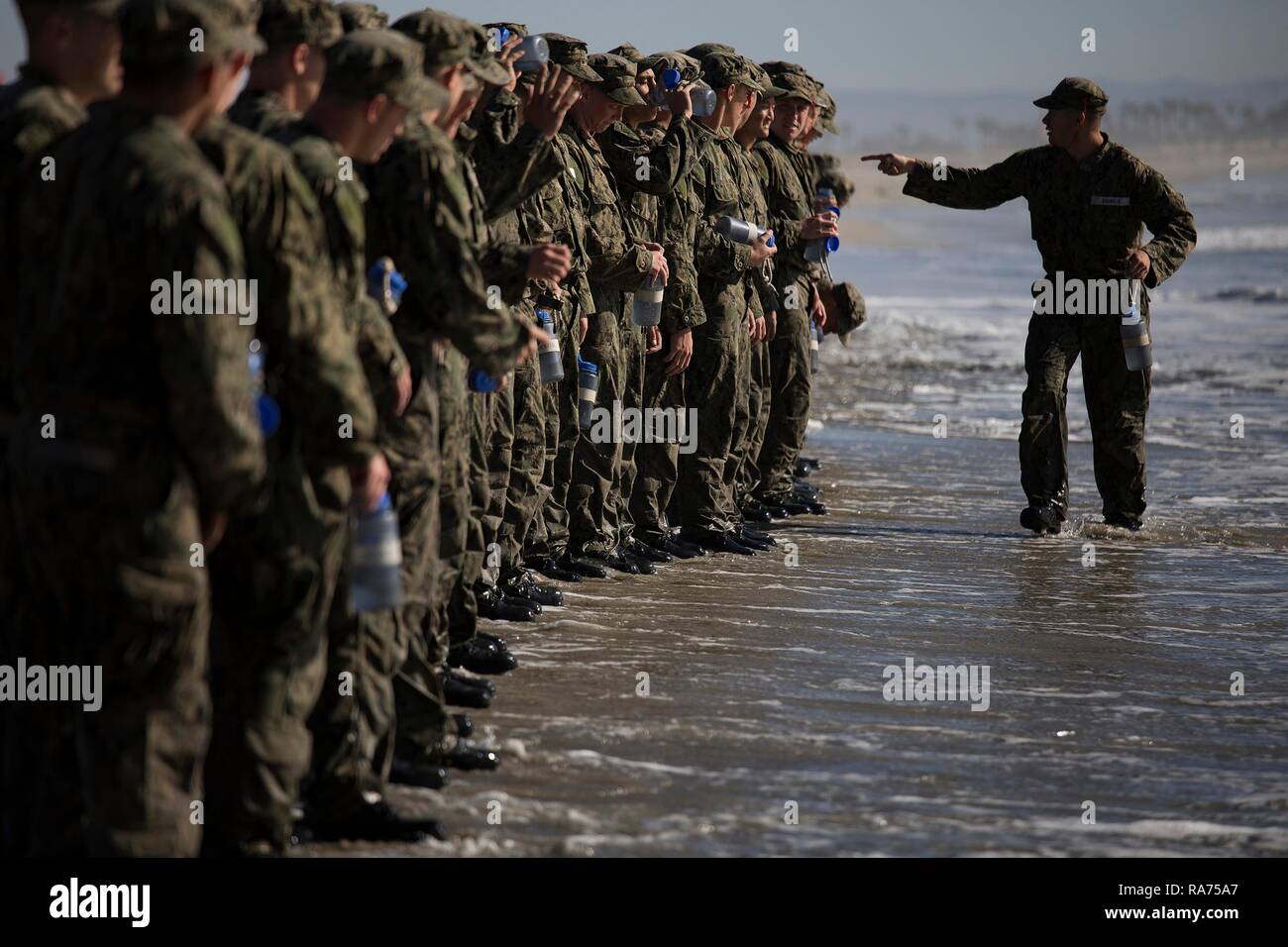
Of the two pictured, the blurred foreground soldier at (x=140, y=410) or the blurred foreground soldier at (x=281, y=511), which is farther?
the blurred foreground soldier at (x=281, y=511)

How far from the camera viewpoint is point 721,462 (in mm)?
11875

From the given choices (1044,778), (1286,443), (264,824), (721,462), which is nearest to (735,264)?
(721,462)

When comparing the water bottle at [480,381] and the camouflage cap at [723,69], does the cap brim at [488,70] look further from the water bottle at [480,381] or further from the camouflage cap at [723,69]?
the camouflage cap at [723,69]

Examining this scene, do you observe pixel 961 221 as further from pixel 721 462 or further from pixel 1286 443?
pixel 721 462

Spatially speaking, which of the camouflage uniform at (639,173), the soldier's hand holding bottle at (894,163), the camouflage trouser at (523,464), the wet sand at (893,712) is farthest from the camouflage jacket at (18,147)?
the soldier's hand holding bottle at (894,163)

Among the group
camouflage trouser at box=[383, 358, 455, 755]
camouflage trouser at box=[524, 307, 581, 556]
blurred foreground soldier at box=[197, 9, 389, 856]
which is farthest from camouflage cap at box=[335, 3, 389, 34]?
camouflage trouser at box=[524, 307, 581, 556]

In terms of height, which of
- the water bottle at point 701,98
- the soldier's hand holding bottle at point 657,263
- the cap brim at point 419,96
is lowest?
the soldier's hand holding bottle at point 657,263

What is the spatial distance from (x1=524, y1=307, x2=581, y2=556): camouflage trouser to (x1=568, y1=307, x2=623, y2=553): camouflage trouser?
8 centimetres

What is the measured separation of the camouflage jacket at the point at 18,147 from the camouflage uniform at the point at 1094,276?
8.18 m

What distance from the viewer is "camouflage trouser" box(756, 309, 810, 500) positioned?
44.3 feet

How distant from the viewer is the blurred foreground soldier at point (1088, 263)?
12.6 meters

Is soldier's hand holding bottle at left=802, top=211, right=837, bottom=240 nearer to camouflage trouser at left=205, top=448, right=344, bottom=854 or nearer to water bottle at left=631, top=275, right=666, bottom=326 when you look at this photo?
water bottle at left=631, top=275, right=666, bottom=326

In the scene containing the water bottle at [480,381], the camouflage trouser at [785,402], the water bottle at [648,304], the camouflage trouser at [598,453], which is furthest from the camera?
the camouflage trouser at [785,402]

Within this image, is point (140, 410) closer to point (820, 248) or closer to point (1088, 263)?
point (1088, 263)
